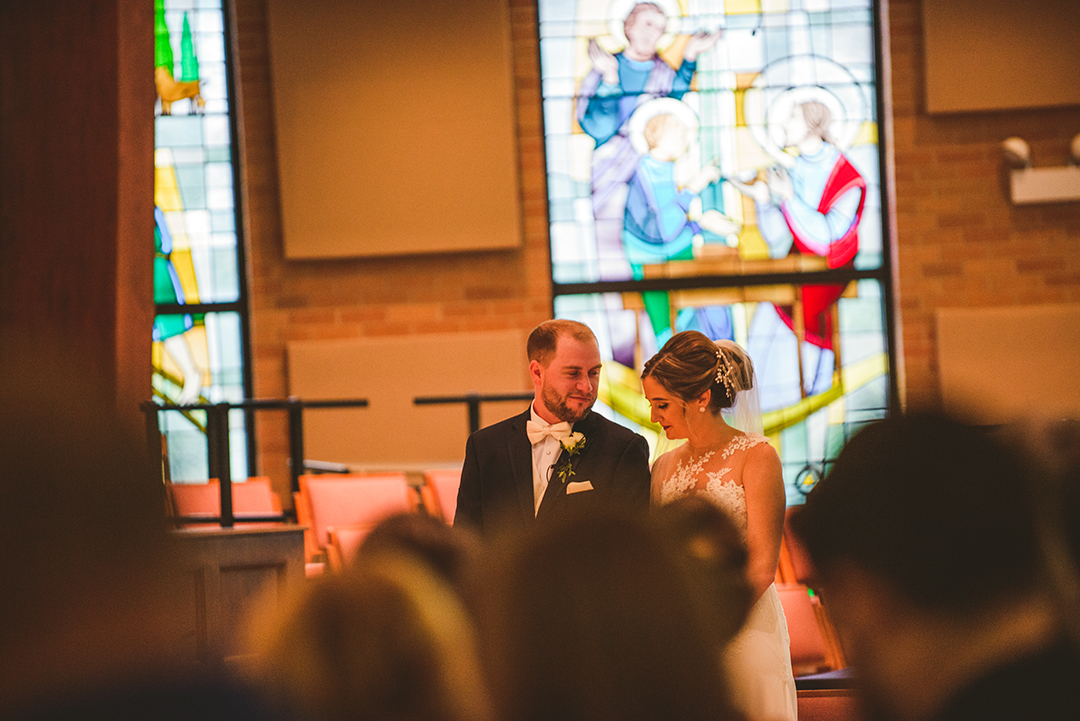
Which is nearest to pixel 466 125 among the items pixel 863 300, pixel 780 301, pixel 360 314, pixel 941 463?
pixel 360 314

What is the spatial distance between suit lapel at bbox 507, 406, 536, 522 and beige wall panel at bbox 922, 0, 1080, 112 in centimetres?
515

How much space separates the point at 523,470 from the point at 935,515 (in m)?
2.10

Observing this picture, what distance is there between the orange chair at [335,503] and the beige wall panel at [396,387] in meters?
1.16

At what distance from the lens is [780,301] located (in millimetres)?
7215

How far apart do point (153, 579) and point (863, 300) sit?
7.06 meters

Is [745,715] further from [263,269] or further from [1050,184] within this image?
[1050,184]

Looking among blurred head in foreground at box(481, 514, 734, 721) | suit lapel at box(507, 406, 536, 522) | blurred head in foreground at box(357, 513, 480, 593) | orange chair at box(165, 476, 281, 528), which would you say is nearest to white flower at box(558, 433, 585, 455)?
suit lapel at box(507, 406, 536, 522)

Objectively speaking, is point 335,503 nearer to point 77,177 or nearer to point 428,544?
point 77,177

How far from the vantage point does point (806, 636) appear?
484 cm

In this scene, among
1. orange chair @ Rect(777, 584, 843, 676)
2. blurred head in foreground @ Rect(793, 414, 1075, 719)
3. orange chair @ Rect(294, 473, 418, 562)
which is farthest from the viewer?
orange chair @ Rect(294, 473, 418, 562)

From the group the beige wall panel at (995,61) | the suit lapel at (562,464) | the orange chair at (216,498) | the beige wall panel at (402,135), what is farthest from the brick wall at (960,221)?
the suit lapel at (562,464)

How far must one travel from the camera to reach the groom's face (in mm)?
2990

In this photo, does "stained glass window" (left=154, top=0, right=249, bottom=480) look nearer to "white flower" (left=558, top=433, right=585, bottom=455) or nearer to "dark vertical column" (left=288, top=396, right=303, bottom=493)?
"dark vertical column" (left=288, top=396, right=303, bottom=493)

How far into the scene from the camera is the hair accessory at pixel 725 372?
113 inches
